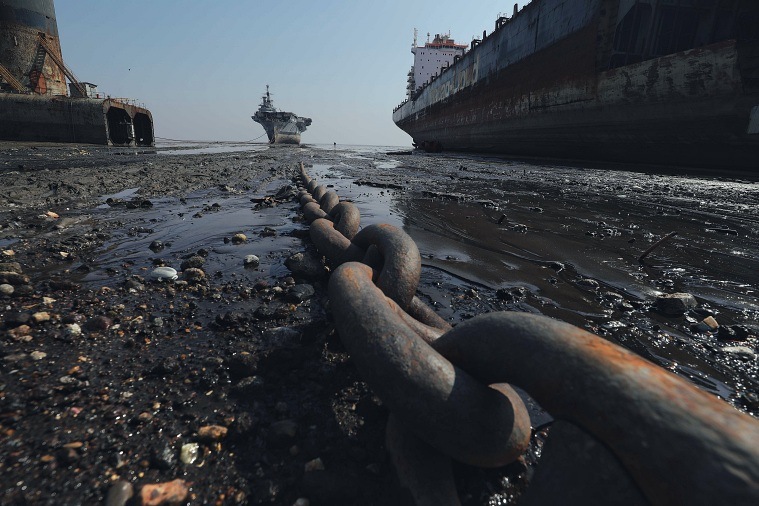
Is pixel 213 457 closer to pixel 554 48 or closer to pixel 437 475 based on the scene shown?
pixel 437 475

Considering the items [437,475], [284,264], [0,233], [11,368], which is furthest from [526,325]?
[0,233]

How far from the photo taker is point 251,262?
252 centimetres

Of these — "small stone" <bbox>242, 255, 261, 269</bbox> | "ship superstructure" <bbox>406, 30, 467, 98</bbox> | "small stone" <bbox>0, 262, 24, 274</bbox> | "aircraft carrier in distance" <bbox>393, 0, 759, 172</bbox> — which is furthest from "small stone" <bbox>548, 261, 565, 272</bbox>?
"ship superstructure" <bbox>406, 30, 467, 98</bbox>

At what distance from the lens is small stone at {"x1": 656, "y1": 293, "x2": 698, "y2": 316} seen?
195 cm

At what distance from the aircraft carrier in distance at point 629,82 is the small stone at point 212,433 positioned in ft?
46.1

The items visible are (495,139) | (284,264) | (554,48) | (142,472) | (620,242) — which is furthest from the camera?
(495,139)

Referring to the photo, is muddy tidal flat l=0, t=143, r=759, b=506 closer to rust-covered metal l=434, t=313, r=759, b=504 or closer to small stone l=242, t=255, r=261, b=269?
small stone l=242, t=255, r=261, b=269

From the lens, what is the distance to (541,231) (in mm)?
3797

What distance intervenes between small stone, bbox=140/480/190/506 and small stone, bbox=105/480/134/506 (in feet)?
0.13

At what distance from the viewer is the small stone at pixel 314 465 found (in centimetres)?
96

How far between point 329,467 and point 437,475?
12.3 inches

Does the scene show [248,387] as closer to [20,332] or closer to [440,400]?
[440,400]

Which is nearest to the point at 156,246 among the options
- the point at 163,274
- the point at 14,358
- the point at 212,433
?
the point at 163,274

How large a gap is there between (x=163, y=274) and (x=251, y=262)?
55 cm
